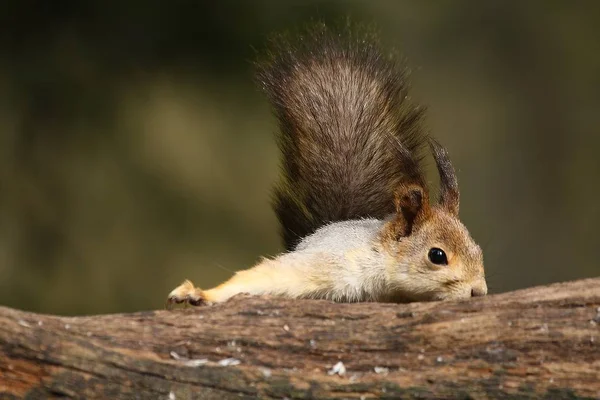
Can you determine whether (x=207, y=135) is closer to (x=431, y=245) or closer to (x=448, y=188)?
(x=448, y=188)

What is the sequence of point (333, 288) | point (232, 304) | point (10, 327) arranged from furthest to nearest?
point (333, 288)
point (232, 304)
point (10, 327)

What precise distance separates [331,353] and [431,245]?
0.58 metres

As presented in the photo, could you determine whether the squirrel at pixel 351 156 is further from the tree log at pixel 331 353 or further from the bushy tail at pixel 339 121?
the tree log at pixel 331 353

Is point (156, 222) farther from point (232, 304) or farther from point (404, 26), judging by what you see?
point (232, 304)

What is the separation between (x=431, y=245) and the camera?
2305 mm

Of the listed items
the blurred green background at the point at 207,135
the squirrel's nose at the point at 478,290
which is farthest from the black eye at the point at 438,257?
the blurred green background at the point at 207,135

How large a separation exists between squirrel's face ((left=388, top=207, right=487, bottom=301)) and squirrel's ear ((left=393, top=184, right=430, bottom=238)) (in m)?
0.02

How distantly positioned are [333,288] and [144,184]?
226 centimetres

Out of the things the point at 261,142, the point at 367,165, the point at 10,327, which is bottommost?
the point at 10,327

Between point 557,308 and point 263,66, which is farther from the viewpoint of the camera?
point 263,66

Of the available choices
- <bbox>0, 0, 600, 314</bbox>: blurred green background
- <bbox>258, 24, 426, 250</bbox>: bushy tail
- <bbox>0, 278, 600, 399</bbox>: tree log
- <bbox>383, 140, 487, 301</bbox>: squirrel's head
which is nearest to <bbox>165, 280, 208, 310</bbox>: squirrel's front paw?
<bbox>0, 278, 600, 399</bbox>: tree log

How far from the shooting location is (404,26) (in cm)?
454

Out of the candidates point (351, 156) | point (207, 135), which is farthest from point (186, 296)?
point (207, 135)

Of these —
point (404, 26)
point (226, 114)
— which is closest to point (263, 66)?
point (226, 114)
